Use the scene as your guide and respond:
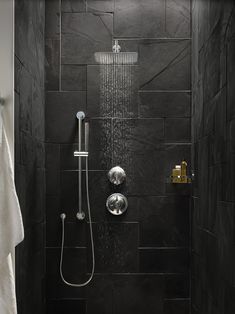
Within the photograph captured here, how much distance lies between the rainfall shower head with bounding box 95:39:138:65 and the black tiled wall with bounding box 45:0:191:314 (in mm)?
52

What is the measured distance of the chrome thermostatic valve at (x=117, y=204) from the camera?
10.2 ft

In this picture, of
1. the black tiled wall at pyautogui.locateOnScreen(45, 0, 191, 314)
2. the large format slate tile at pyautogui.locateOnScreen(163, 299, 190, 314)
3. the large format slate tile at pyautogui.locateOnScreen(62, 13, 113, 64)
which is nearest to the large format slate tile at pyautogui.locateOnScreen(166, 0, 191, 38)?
the black tiled wall at pyautogui.locateOnScreen(45, 0, 191, 314)

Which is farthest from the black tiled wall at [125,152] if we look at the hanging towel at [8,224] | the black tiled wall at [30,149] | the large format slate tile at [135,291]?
the hanging towel at [8,224]

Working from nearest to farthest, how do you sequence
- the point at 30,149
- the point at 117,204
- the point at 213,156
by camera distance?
the point at 213,156
the point at 30,149
the point at 117,204

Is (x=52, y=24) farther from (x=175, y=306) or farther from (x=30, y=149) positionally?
(x=175, y=306)

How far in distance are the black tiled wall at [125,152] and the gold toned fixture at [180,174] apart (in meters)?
0.09

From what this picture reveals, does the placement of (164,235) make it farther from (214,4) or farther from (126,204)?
(214,4)

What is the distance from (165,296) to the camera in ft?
10.2

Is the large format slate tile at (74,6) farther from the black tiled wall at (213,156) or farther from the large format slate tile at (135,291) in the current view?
the large format slate tile at (135,291)

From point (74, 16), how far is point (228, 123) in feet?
5.44

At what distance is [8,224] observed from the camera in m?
2.01

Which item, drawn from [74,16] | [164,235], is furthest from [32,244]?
[74,16]

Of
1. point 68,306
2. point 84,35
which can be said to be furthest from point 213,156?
point 68,306

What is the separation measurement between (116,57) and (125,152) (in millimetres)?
711
